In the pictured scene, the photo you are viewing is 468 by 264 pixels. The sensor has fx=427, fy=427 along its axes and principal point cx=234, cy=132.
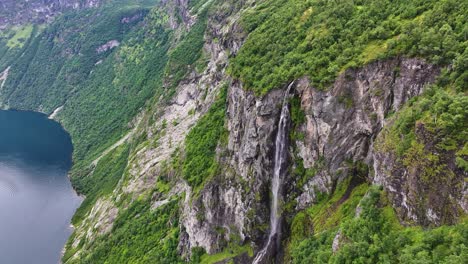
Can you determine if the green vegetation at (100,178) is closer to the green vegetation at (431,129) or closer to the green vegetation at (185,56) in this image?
the green vegetation at (185,56)

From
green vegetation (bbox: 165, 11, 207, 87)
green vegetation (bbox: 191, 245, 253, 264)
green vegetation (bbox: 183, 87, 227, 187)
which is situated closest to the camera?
green vegetation (bbox: 191, 245, 253, 264)

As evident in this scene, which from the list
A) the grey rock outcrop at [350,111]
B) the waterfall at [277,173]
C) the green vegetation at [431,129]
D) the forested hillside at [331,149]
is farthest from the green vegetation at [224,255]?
the green vegetation at [431,129]

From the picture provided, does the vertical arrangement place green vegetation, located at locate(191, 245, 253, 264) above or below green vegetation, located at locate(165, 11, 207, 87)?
below

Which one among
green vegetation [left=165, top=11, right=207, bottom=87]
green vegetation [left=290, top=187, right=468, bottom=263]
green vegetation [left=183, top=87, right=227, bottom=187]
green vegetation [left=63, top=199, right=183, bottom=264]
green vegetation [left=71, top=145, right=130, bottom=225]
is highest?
green vegetation [left=165, top=11, right=207, bottom=87]

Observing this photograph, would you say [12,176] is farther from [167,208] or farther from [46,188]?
[167,208]

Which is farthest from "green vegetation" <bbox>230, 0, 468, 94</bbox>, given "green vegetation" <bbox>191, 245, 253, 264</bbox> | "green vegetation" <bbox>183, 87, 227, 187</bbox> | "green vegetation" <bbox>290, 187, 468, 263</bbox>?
"green vegetation" <bbox>191, 245, 253, 264</bbox>

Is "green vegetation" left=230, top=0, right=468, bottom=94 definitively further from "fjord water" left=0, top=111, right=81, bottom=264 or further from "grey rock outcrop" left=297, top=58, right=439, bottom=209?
"fjord water" left=0, top=111, right=81, bottom=264
